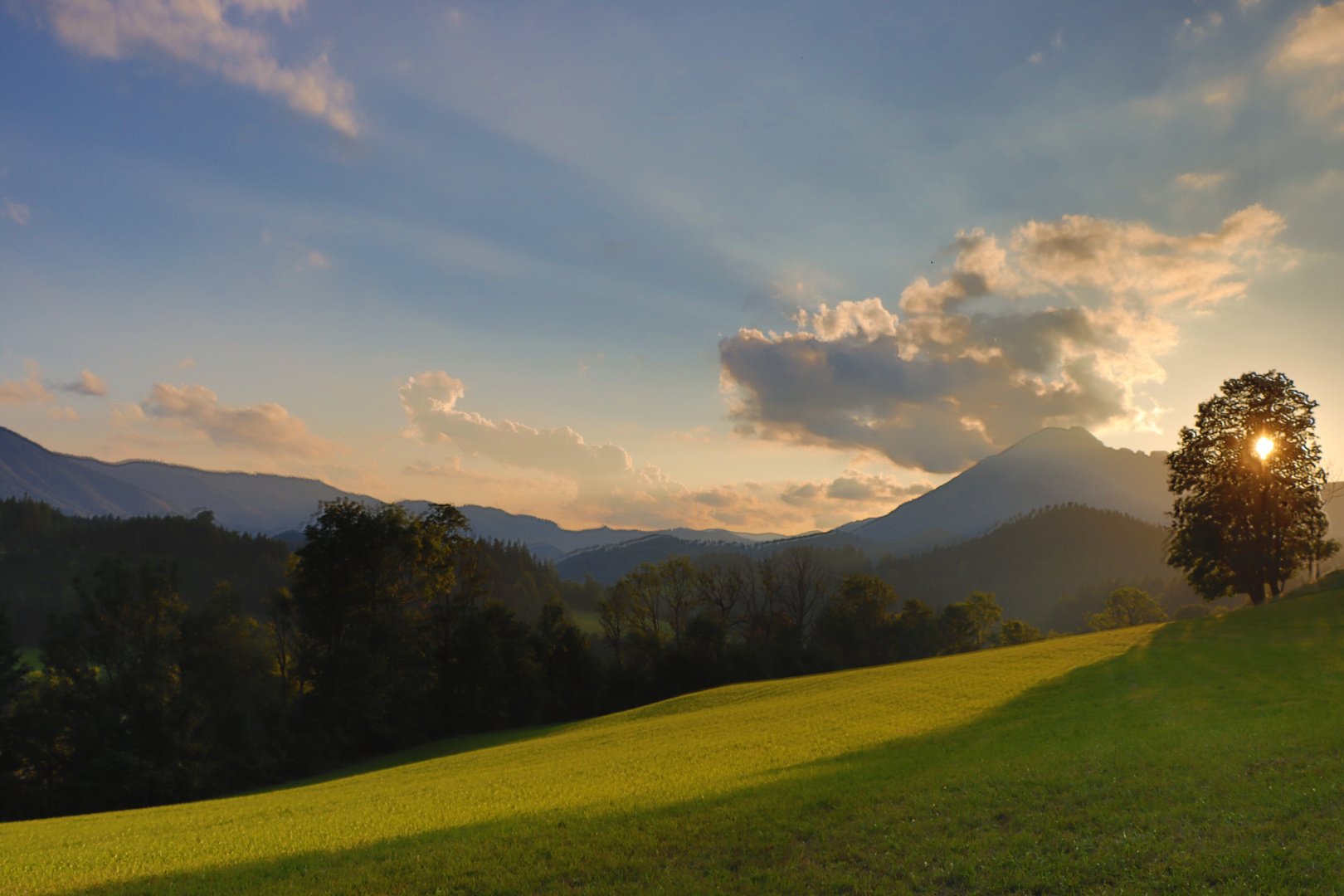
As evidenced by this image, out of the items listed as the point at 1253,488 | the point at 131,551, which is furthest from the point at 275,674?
the point at 131,551

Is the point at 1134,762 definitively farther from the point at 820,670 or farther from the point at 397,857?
the point at 820,670

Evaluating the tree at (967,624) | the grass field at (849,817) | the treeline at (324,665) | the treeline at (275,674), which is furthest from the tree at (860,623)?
the grass field at (849,817)

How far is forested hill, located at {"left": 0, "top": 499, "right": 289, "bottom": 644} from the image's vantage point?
166 m

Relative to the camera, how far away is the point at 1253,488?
5834 cm

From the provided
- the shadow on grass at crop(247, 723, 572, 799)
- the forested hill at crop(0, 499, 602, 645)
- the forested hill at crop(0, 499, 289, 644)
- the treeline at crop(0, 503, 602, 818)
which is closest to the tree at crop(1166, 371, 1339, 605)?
the shadow on grass at crop(247, 723, 572, 799)

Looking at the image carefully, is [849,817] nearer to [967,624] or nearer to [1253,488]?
[1253,488]

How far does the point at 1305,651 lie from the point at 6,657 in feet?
288

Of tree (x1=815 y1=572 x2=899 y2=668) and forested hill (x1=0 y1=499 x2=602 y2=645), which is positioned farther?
forested hill (x1=0 y1=499 x2=602 y2=645)

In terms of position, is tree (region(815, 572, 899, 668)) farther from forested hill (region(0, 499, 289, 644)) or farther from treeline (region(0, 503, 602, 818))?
forested hill (region(0, 499, 289, 644))

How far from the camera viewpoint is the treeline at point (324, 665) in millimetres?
46312

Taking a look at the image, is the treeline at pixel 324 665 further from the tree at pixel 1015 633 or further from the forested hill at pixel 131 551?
the forested hill at pixel 131 551

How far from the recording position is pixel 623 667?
82812 millimetres

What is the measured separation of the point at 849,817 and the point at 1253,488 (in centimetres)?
6718

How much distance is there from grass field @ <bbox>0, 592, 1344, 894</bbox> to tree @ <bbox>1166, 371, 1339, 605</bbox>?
3865 centimetres
